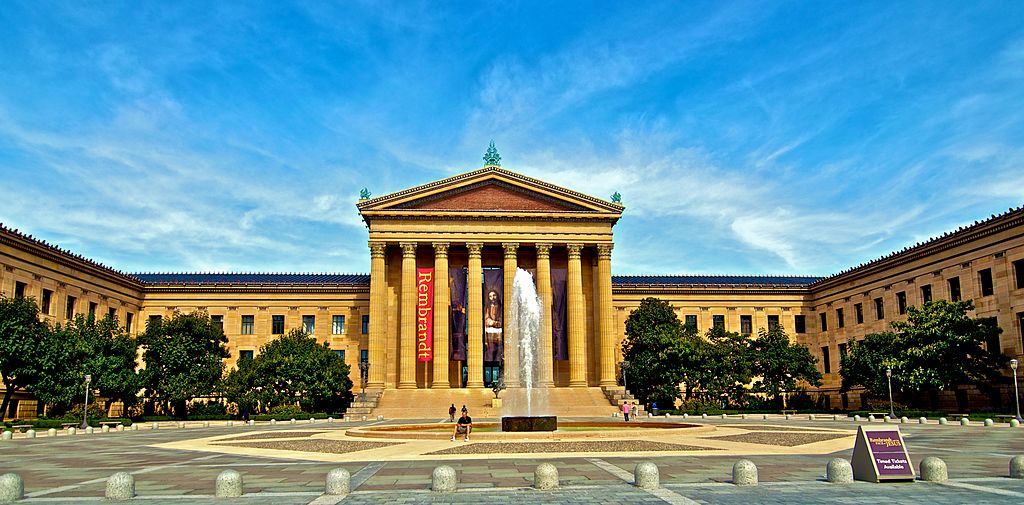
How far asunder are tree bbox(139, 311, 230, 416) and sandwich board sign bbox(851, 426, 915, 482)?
50016 mm

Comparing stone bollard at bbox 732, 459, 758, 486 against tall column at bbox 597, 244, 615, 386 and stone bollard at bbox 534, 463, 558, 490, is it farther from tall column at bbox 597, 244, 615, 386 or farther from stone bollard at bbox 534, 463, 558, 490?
tall column at bbox 597, 244, 615, 386

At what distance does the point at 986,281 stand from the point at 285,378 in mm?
50508

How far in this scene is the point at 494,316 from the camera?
69375 millimetres

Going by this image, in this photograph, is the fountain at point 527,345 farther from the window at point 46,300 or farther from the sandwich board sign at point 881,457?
the window at point 46,300

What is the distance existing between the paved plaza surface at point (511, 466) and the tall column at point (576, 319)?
121ft

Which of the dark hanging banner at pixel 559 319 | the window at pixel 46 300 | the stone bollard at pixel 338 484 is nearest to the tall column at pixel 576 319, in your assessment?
the dark hanging banner at pixel 559 319

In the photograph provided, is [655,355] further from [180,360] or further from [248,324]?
[248,324]

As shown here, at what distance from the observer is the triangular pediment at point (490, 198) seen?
7081 cm

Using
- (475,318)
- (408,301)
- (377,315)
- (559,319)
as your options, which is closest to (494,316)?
(475,318)

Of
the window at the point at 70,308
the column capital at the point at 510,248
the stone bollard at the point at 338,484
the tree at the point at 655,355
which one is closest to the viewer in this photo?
the stone bollard at the point at 338,484

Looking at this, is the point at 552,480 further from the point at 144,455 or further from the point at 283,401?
the point at 283,401

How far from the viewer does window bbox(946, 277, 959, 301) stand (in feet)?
190

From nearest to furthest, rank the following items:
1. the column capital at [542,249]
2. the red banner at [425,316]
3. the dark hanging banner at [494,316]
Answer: the red banner at [425,316] → the dark hanging banner at [494,316] → the column capital at [542,249]

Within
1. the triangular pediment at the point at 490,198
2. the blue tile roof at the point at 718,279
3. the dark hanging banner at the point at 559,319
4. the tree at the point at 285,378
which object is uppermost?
the triangular pediment at the point at 490,198
